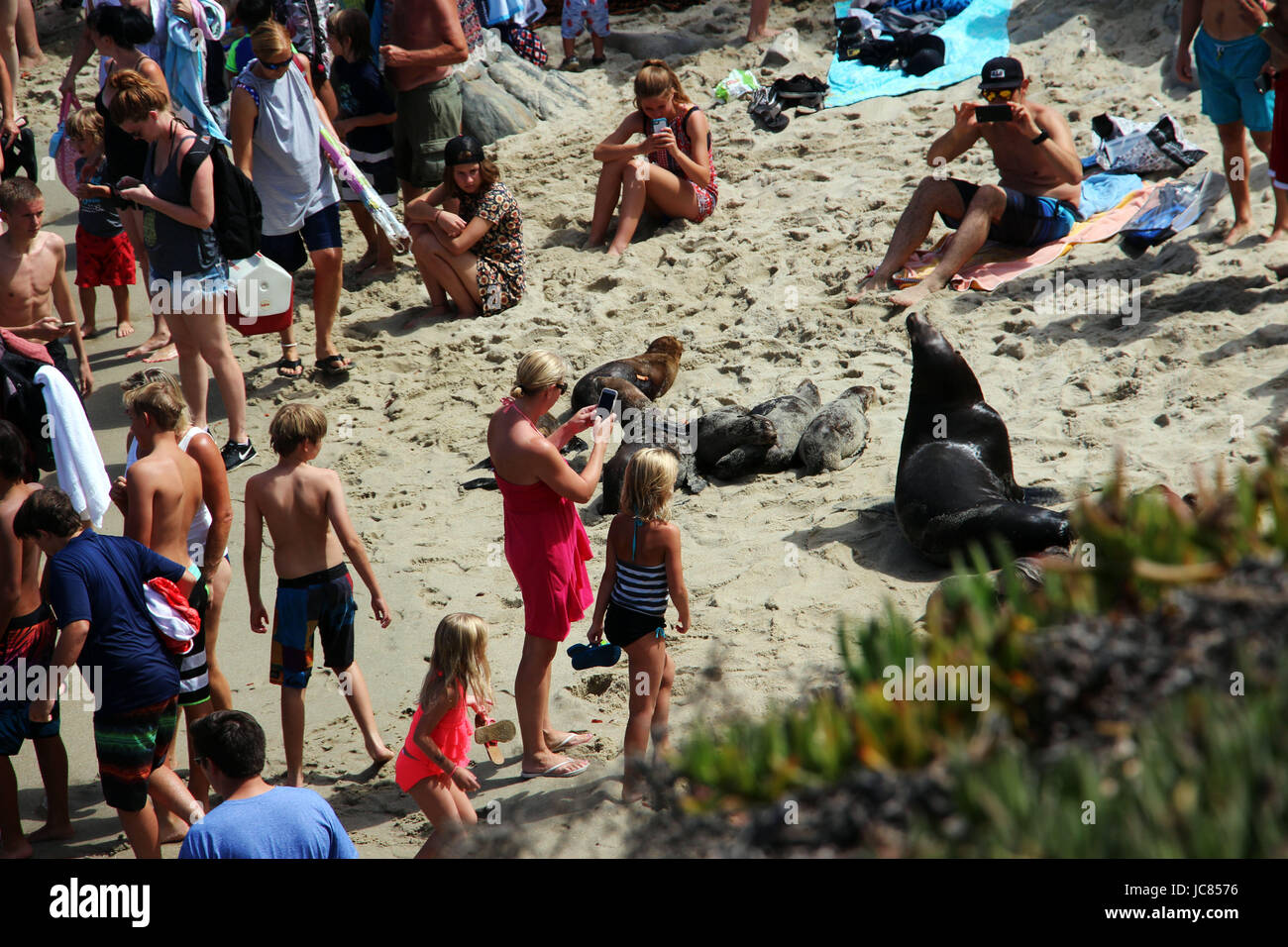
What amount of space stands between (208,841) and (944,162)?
6.47 meters

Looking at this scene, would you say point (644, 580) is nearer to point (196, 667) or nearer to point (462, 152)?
point (196, 667)

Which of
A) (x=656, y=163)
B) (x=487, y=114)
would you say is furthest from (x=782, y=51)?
(x=487, y=114)

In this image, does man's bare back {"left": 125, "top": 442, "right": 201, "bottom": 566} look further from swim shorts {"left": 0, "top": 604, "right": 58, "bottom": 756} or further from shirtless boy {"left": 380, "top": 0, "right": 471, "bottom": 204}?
shirtless boy {"left": 380, "top": 0, "right": 471, "bottom": 204}

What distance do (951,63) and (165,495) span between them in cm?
751

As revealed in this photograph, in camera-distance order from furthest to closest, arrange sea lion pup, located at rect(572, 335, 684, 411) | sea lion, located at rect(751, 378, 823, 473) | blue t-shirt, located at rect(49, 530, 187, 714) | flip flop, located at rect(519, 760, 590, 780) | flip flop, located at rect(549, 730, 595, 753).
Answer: sea lion pup, located at rect(572, 335, 684, 411) → sea lion, located at rect(751, 378, 823, 473) → flip flop, located at rect(549, 730, 595, 753) → flip flop, located at rect(519, 760, 590, 780) → blue t-shirt, located at rect(49, 530, 187, 714)

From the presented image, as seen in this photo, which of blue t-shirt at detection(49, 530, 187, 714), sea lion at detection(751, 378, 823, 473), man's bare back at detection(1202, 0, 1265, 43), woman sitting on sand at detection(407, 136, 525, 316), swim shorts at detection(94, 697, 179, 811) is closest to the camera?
blue t-shirt at detection(49, 530, 187, 714)

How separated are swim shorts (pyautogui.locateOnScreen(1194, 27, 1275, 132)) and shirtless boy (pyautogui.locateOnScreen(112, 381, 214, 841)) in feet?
19.2

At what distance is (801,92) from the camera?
31.0ft

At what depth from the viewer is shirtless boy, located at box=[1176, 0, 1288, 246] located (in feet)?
20.5

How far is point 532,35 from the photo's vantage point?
1084 cm

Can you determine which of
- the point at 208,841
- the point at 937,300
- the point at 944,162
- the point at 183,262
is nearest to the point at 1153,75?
the point at 944,162

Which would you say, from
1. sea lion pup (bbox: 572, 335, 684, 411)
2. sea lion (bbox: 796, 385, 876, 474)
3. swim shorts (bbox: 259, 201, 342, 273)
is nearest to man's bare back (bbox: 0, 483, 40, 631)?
sea lion pup (bbox: 572, 335, 684, 411)
